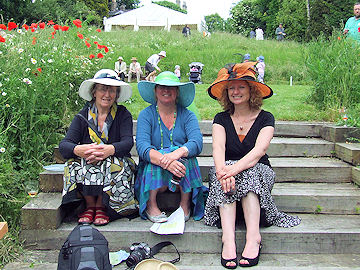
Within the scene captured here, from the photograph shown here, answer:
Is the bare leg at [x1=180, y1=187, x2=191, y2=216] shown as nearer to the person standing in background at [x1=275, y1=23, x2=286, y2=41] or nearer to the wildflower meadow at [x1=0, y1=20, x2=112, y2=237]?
the wildflower meadow at [x1=0, y1=20, x2=112, y2=237]

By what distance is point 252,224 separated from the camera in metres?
2.79

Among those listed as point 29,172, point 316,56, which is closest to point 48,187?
point 29,172

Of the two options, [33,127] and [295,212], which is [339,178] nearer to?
[295,212]

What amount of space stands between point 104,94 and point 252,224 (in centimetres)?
161

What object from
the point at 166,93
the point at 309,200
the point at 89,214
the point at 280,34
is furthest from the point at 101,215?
the point at 280,34

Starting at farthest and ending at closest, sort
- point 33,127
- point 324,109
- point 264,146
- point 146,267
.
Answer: point 324,109
point 33,127
point 264,146
point 146,267

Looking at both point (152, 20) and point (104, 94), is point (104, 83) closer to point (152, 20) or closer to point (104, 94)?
point (104, 94)

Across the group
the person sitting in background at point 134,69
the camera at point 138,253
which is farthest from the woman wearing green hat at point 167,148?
the person sitting in background at point 134,69

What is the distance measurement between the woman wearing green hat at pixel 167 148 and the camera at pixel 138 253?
323mm

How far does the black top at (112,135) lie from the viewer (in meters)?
3.01

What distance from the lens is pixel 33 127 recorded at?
3656 mm

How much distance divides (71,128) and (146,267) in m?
1.33

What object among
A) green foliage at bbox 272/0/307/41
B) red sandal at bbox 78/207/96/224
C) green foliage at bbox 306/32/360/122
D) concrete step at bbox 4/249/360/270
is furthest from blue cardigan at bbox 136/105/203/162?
green foliage at bbox 272/0/307/41

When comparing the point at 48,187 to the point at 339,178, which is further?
the point at 339,178
